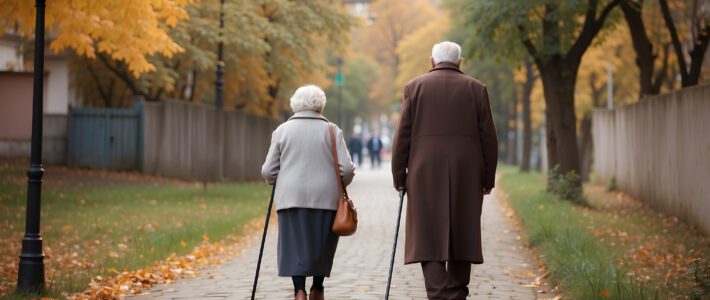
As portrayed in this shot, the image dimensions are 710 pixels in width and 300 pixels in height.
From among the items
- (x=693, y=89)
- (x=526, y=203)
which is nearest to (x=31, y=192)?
(x=693, y=89)

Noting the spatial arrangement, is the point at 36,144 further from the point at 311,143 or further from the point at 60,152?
the point at 60,152

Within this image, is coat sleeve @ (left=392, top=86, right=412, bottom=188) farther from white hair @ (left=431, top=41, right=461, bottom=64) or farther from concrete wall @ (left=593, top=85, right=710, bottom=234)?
concrete wall @ (left=593, top=85, right=710, bottom=234)

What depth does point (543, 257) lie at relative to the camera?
11148 mm

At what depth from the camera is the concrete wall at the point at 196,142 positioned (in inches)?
1104

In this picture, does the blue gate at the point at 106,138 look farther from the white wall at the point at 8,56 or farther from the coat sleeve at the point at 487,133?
the coat sleeve at the point at 487,133

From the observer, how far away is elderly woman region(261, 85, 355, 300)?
7887 mm

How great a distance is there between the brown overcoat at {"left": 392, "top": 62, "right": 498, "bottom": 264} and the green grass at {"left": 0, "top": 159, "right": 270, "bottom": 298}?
10.4 feet

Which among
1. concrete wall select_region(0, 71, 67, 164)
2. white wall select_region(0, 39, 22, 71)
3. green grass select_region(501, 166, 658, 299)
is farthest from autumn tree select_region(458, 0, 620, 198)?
white wall select_region(0, 39, 22, 71)

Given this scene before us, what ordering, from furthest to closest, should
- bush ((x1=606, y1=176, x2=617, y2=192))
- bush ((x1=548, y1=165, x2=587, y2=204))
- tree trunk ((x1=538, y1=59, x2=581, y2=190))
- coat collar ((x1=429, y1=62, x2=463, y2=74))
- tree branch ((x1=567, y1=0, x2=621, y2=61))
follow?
bush ((x1=606, y1=176, x2=617, y2=192))
tree trunk ((x1=538, y1=59, x2=581, y2=190))
tree branch ((x1=567, y1=0, x2=621, y2=61))
bush ((x1=548, y1=165, x2=587, y2=204))
coat collar ((x1=429, y1=62, x2=463, y2=74))

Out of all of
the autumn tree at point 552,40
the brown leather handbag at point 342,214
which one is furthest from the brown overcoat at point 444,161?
the autumn tree at point 552,40

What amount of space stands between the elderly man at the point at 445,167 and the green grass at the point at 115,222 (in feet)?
10.4

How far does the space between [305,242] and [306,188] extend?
→ 391mm

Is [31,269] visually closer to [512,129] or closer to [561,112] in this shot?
[561,112]

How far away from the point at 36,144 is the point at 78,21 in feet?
20.2
